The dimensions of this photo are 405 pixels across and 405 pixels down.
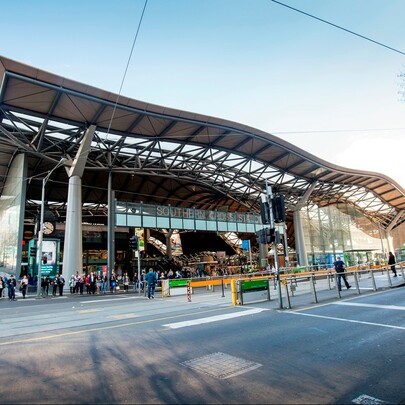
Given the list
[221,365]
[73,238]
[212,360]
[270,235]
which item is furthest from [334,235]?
[221,365]

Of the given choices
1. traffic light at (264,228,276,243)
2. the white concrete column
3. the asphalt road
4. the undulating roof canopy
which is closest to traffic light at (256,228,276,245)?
traffic light at (264,228,276,243)

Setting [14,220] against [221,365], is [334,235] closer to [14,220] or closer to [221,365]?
[14,220]

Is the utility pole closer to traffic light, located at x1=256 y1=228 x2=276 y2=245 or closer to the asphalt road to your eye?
traffic light, located at x1=256 y1=228 x2=276 y2=245

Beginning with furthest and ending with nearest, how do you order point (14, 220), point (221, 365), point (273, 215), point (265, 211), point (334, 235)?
1. point (334, 235)
2. point (14, 220)
3. point (265, 211)
4. point (273, 215)
5. point (221, 365)

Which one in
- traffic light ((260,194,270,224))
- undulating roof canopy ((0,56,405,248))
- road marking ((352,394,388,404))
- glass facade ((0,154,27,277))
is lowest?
road marking ((352,394,388,404))

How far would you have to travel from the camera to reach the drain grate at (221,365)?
5.03 metres

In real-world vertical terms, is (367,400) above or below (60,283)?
below

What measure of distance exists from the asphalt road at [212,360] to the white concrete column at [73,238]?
17.3 metres

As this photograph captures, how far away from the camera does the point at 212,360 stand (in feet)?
18.5

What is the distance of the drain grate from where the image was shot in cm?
503

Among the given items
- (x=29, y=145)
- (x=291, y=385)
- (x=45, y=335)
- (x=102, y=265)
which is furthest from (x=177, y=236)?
(x=291, y=385)

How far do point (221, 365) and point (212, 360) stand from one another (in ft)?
1.03

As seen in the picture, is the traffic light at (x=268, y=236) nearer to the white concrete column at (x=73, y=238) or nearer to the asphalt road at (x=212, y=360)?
the asphalt road at (x=212, y=360)

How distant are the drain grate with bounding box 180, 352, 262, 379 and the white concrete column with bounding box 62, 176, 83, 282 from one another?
76.4 feet
